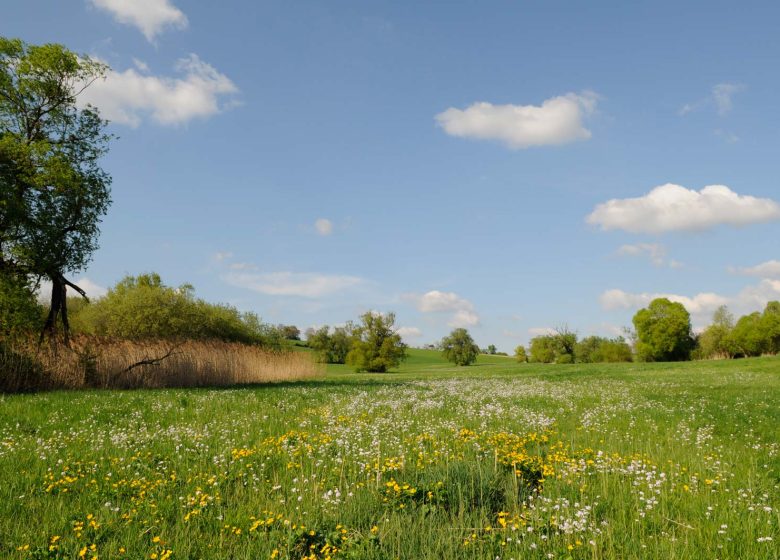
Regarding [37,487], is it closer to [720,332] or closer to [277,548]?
[277,548]

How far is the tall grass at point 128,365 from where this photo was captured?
2394cm

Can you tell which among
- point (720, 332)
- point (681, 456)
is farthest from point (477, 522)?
point (720, 332)

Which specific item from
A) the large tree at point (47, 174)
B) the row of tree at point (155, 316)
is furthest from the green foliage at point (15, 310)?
the row of tree at point (155, 316)

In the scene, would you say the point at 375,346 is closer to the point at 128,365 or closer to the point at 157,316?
the point at 157,316

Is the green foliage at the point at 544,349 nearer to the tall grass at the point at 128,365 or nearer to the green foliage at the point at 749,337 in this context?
the green foliage at the point at 749,337

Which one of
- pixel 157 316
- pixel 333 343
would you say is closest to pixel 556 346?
pixel 333 343

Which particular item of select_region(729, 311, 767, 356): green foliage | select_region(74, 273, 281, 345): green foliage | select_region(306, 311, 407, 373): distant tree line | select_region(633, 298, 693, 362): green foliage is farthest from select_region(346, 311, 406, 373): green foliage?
select_region(729, 311, 767, 356): green foliage

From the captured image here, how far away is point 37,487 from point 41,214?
28253 mm

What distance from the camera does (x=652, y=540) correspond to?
5715 mm

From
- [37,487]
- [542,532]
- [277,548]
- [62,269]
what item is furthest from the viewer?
[62,269]

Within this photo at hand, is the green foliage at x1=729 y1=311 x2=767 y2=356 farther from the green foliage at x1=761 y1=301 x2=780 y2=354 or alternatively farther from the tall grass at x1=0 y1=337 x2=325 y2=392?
the tall grass at x1=0 y1=337 x2=325 y2=392

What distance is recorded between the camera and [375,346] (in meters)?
90.9

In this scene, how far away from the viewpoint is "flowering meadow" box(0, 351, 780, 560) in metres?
5.50

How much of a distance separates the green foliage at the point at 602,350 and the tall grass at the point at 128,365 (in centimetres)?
7696
